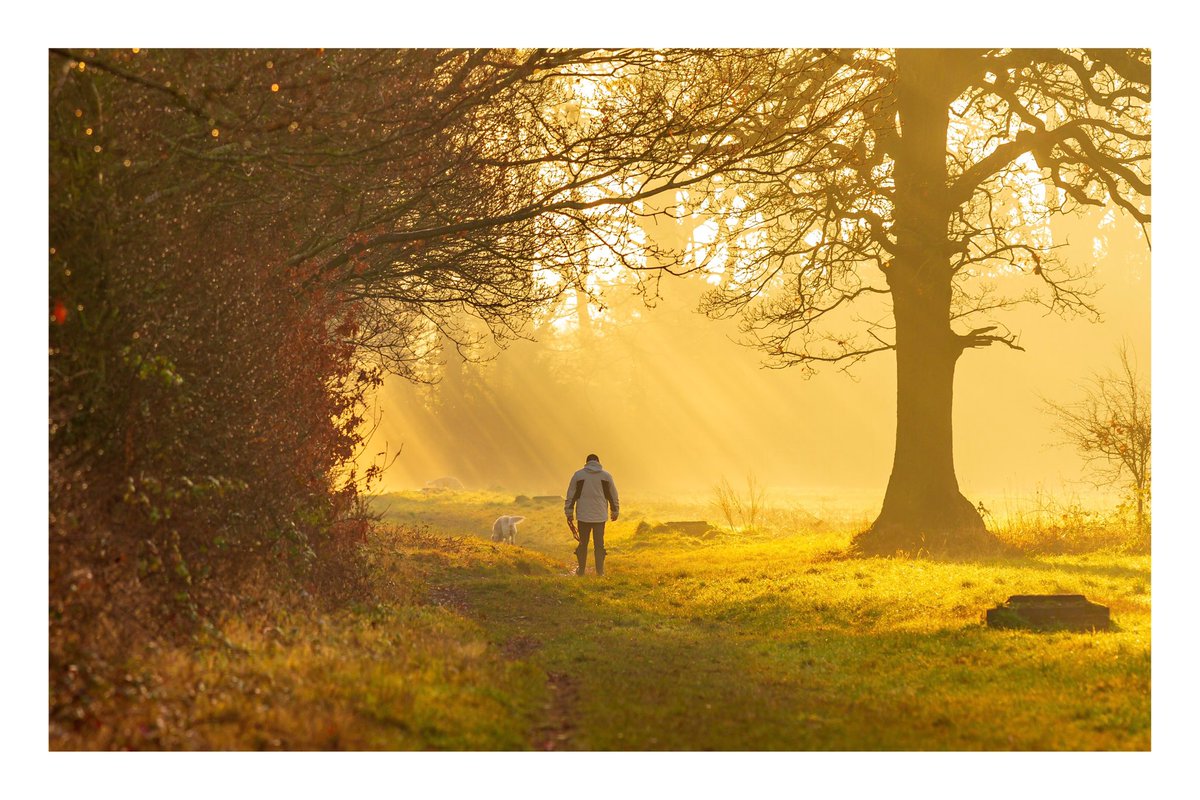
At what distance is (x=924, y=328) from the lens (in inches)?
827

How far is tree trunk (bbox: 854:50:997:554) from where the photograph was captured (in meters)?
20.4

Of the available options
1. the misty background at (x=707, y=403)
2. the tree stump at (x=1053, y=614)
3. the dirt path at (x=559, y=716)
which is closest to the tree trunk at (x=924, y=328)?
the tree stump at (x=1053, y=614)

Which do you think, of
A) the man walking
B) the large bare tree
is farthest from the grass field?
the large bare tree

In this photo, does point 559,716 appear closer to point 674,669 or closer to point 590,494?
point 674,669

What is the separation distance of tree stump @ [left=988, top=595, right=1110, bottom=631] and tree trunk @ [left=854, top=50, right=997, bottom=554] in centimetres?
811

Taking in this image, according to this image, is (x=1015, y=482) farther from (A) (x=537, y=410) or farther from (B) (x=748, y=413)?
(A) (x=537, y=410)

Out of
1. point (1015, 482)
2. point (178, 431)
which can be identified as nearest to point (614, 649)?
point (178, 431)

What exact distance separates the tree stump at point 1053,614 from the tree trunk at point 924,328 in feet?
26.6

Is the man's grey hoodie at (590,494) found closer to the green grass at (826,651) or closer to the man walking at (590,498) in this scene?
the man walking at (590,498)

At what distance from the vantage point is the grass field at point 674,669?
7207 millimetres

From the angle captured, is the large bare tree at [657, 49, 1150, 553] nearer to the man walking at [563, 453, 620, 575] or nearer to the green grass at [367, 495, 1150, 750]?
the green grass at [367, 495, 1150, 750]

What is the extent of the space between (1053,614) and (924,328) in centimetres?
1003

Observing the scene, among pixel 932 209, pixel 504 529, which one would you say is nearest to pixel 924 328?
pixel 932 209

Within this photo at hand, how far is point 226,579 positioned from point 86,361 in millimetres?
2693
